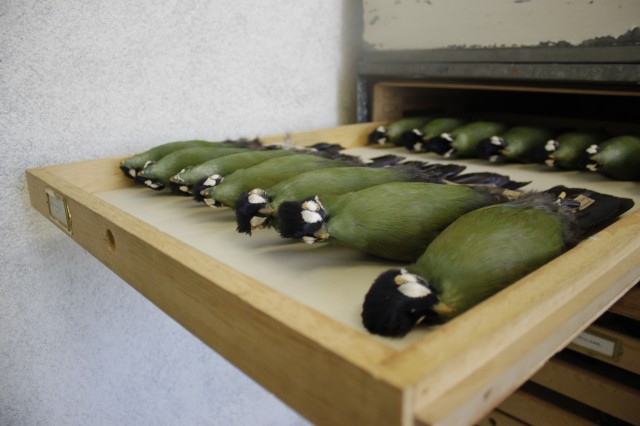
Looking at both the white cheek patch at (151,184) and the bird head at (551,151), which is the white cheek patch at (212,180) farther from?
the bird head at (551,151)

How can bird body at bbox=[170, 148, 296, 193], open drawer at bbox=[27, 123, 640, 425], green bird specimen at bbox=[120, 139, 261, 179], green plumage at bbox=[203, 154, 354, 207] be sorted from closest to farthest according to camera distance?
open drawer at bbox=[27, 123, 640, 425] < green plumage at bbox=[203, 154, 354, 207] < bird body at bbox=[170, 148, 296, 193] < green bird specimen at bbox=[120, 139, 261, 179]

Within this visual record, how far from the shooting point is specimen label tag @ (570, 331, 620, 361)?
44.9 inches

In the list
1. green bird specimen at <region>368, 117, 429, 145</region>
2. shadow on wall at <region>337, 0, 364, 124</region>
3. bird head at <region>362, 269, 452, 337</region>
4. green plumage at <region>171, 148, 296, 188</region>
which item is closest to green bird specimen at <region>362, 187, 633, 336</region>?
bird head at <region>362, 269, 452, 337</region>

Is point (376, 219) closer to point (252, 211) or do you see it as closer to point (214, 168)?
point (252, 211)

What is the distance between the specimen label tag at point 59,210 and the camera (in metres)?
0.95

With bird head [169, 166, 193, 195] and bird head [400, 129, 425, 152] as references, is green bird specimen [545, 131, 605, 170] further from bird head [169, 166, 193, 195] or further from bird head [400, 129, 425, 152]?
bird head [169, 166, 193, 195]

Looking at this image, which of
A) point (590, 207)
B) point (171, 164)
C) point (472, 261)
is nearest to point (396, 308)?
point (472, 261)

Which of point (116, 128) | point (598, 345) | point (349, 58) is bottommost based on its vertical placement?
point (598, 345)

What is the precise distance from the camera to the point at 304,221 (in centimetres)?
62

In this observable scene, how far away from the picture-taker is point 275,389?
0.48 metres

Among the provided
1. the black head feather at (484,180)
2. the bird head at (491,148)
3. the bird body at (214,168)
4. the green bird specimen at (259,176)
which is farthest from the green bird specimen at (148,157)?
the bird head at (491,148)

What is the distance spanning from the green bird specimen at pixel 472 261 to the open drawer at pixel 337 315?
0.03m

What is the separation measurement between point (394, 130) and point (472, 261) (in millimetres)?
1106

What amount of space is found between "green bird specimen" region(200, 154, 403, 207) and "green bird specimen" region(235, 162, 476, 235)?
0.22 feet
